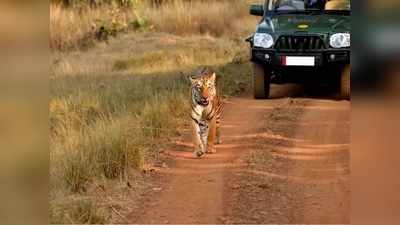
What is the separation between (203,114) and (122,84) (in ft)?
11.9

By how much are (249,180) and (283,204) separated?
0.55 m

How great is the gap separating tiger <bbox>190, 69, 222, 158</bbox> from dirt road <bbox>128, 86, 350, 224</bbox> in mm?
88

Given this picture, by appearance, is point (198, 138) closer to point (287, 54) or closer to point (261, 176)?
point (261, 176)

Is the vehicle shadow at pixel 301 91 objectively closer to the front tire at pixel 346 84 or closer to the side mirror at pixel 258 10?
the side mirror at pixel 258 10

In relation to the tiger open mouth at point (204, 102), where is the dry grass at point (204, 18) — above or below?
above

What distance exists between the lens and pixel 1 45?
6.52 ft

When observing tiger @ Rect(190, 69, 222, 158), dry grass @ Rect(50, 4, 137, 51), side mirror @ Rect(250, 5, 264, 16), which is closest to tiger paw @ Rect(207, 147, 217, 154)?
tiger @ Rect(190, 69, 222, 158)

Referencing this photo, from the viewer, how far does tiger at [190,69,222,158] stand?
4.40m

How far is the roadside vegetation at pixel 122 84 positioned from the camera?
13.0 feet

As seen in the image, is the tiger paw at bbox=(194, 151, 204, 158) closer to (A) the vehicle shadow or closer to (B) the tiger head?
(B) the tiger head

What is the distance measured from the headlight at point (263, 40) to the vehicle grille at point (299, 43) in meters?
0.20

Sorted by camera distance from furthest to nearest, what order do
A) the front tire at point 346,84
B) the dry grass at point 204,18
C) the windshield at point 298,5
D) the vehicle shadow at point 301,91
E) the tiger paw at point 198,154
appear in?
the dry grass at point 204,18 < the vehicle shadow at point 301,91 < the windshield at point 298,5 < the tiger paw at point 198,154 < the front tire at point 346,84

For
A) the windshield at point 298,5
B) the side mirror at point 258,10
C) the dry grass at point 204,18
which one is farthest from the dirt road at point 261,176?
the dry grass at point 204,18

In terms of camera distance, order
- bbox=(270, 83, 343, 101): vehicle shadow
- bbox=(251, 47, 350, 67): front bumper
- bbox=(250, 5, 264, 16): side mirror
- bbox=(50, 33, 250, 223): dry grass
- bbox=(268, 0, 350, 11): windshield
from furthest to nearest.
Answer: bbox=(250, 5, 264, 16): side mirror, bbox=(270, 83, 343, 101): vehicle shadow, bbox=(268, 0, 350, 11): windshield, bbox=(251, 47, 350, 67): front bumper, bbox=(50, 33, 250, 223): dry grass
